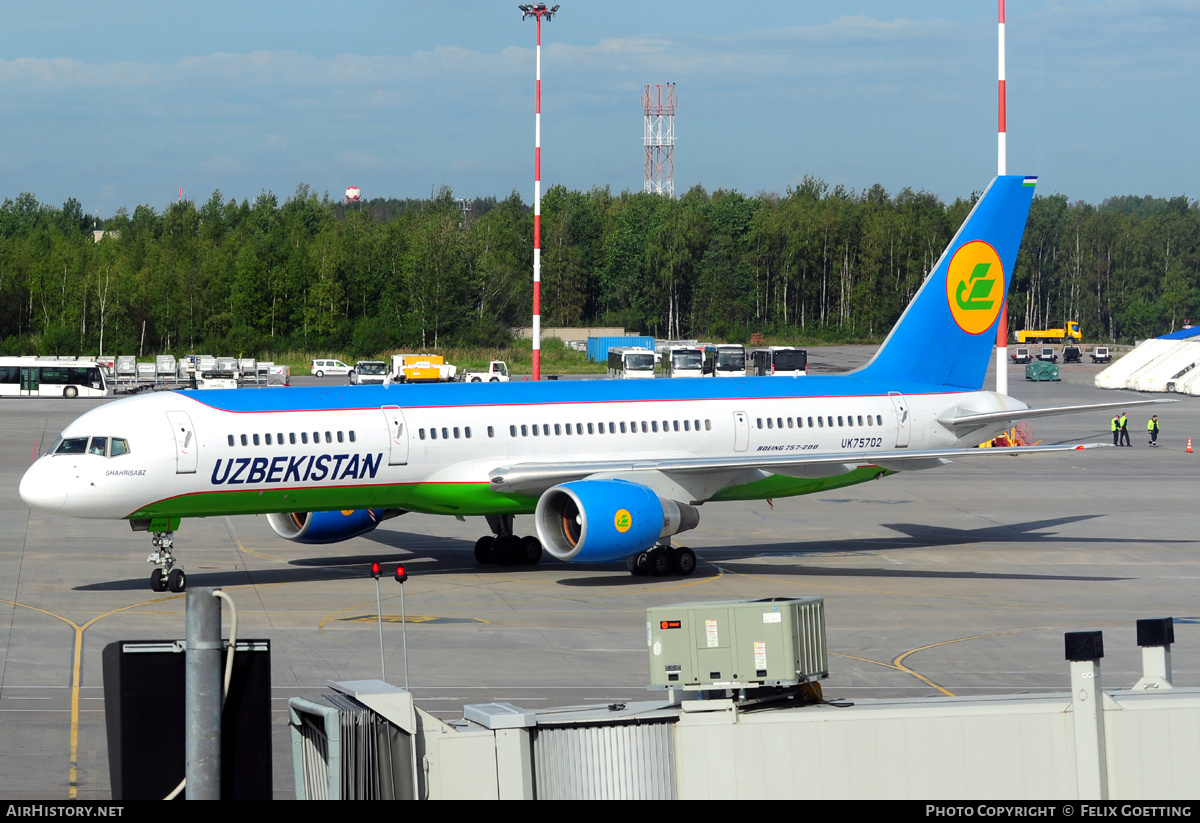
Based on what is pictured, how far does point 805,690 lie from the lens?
1148cm

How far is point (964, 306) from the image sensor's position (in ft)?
134

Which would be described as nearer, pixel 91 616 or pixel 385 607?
pixel 91 616

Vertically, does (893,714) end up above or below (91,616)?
above

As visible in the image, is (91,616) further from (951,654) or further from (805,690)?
(805,690)

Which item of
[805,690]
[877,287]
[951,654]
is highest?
[877,287]

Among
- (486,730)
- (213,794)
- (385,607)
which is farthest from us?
(385,607)

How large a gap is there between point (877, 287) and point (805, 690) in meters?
185

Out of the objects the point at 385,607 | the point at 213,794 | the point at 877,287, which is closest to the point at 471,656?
the point at 385,607

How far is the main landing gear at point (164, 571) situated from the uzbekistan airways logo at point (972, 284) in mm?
23301

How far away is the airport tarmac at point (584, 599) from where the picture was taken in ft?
72.9

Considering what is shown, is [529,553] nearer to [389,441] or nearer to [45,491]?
[389,441]

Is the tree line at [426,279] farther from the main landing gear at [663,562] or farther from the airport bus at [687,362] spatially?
the main landing gear at [663,562]

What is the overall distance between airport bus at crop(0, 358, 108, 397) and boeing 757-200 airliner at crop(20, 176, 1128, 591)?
77234 millimetres
